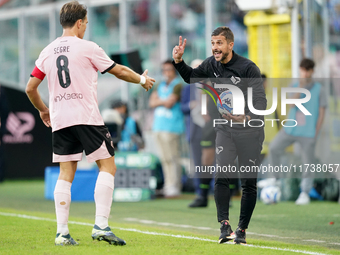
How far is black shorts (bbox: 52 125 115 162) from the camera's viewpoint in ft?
16.5

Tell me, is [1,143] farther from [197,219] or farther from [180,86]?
[197,219]

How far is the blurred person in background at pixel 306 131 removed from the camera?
9.72 m

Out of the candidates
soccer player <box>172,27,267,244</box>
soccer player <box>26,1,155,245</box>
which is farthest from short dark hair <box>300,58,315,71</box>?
soccer player <box>26,1,155,245</box>

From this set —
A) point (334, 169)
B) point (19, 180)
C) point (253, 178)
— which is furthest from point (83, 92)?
point (19, 180)

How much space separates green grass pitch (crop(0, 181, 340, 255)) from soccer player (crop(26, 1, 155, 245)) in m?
0.32

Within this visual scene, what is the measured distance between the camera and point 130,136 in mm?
11781

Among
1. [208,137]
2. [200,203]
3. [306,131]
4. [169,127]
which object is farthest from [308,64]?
[169,127]

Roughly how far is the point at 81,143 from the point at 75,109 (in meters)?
0.30

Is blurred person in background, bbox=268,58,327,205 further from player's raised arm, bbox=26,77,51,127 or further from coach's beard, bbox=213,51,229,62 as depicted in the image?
player's raised arm, bbox=26,77,51,127

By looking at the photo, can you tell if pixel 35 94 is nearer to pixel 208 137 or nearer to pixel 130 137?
pixel 208 137

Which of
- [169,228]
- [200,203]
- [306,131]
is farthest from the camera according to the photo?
[306,131]

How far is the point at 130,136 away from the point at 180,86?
1.38m

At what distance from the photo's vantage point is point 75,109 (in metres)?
5.02

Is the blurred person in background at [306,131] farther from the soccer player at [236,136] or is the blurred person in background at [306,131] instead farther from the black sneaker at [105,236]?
the black sneaker at [105,236]
